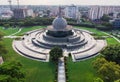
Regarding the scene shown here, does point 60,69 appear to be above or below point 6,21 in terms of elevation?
below

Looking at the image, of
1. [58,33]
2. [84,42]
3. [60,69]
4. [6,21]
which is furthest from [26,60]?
[6,21]

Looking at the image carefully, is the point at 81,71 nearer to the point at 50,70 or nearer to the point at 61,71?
the point at 61,71

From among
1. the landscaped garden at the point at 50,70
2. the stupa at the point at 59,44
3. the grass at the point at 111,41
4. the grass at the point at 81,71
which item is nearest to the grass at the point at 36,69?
the landscaped garden at the point at 50,70

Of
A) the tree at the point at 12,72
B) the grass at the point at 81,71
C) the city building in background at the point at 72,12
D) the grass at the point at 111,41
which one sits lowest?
Result: the grass at the point at 81,71

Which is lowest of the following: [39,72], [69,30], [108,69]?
[39,72]

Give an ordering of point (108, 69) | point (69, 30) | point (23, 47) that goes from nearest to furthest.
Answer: point (108, 69) → point (23, 47) → point (69, 30)

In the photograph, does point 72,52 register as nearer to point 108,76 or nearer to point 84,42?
point 84,42

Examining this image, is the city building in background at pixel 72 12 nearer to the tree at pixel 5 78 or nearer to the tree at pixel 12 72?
the tree at pixel 12 72

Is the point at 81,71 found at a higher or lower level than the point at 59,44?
lower

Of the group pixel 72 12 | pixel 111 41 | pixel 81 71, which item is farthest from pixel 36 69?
pixel 72 12
